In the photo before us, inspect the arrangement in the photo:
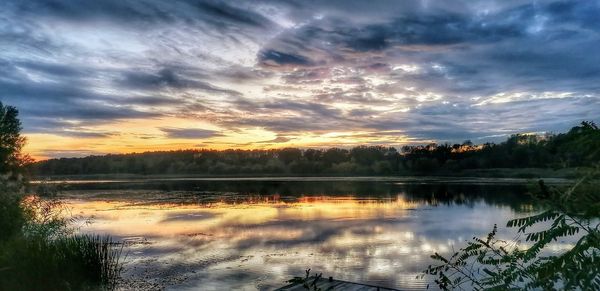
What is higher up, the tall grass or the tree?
the tree

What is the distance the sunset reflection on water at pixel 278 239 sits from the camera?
61.5 feet

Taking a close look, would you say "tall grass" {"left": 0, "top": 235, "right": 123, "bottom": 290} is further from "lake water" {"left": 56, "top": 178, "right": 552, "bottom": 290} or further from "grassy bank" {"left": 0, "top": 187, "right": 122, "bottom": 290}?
"lake water" {"left": 56, "top": 178, "right": 552, "bottom": 290}

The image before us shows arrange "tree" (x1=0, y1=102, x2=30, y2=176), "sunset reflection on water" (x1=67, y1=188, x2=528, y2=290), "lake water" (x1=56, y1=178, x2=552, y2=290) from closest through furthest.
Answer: "lake water" (x1=56, y1=178, x2=552, y2=290) < "sunset reflection on water" (x1=67, y1=188, x2=528, y2=290) < "tree" (x1=0, y1=102, x2=30, y2=176)

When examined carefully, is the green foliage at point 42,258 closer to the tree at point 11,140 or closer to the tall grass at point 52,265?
the tall grass at point 52,265

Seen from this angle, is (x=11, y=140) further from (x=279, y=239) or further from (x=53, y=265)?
(x=53, y=265)

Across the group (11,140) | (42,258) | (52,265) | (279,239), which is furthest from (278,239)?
(11,140)

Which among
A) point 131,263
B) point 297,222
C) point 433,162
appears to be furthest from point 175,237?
point 433,162

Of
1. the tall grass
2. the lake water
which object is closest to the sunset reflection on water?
the lake water

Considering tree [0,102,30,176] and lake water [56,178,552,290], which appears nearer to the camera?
lake water [56,178,552,290]

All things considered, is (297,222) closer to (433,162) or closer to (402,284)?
(402,284)

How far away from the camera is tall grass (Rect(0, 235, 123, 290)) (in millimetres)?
12680

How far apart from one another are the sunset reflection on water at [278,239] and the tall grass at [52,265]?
3.81m

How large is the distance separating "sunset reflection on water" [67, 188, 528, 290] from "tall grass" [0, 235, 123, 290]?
3814 mm

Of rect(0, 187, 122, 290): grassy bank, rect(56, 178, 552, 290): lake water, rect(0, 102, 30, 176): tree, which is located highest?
rect(0, 102, 30, 176): tree
